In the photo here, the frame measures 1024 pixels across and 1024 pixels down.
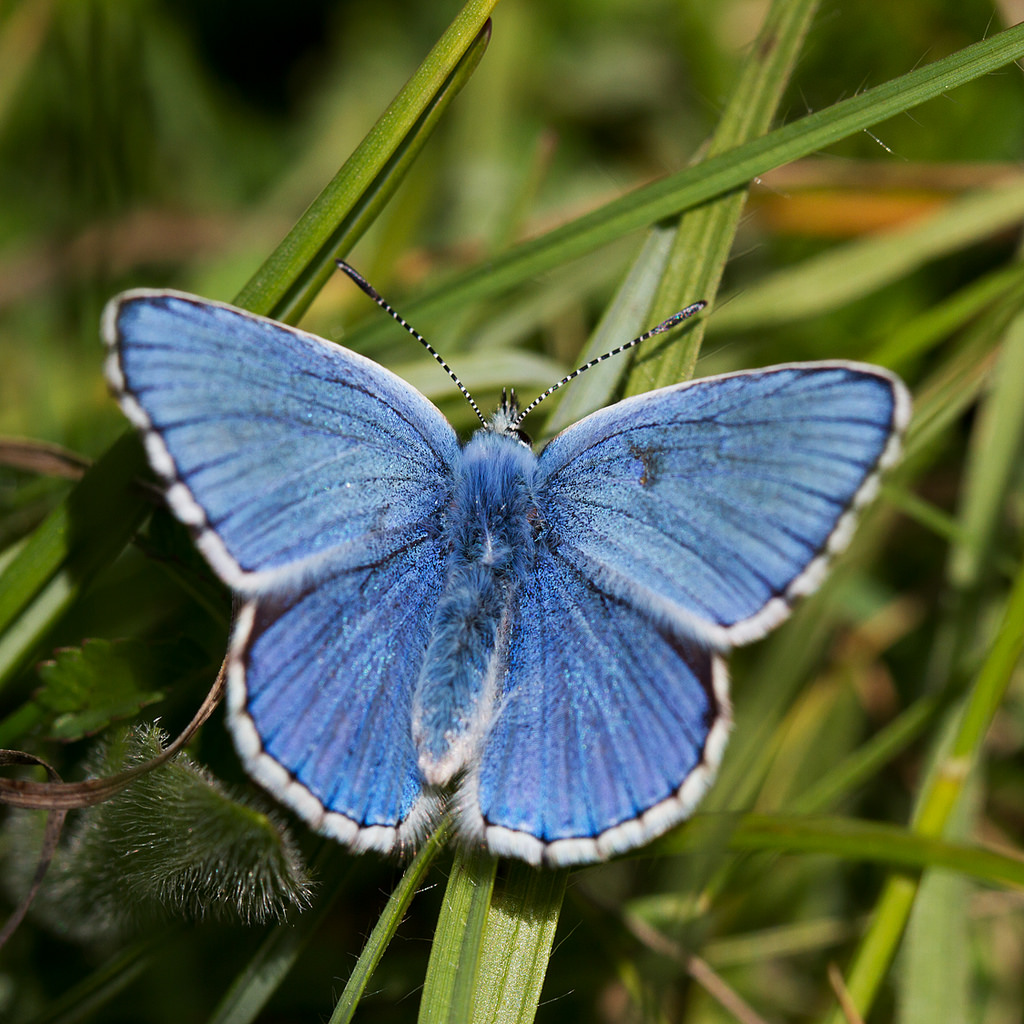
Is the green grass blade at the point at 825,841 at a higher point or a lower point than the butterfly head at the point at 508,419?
lower

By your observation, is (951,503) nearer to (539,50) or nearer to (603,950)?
(603,950)

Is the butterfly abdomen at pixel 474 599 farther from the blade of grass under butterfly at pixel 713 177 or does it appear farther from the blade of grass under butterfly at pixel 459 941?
the blade of grass under butterfly at pixel 713 177

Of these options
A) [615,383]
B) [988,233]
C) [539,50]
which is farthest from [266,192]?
[988,233]

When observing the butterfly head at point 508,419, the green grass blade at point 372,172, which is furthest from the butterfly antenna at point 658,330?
the green grass blade at point 372,172

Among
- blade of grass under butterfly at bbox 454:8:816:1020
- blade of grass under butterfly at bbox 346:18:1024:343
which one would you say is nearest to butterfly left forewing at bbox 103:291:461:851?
blade of grass under butterfly at bbox 454:8:816:1020

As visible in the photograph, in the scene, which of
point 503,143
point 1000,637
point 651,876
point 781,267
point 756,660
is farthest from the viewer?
point 503,143
